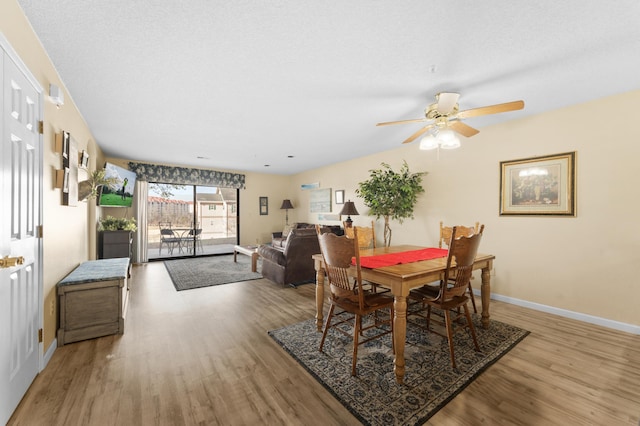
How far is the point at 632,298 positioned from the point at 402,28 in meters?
3.47

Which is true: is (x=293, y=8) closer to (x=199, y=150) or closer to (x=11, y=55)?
(x=11, y=55)

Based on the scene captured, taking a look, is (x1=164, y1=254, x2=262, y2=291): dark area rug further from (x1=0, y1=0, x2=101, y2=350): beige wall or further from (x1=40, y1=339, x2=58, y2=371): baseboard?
(x1=40, y1=339, x2=58, y2=371): baseboard

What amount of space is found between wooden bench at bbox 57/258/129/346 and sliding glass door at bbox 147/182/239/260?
15.0 feet

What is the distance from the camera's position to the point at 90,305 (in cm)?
247

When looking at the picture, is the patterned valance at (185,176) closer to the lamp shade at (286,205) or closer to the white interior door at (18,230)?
the lamp shade at (286,205)

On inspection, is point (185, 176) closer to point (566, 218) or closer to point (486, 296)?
point (486, 296)

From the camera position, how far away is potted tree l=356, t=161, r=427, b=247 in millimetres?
4453

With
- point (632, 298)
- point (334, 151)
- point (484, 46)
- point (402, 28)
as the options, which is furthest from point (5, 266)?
point (632, 298)

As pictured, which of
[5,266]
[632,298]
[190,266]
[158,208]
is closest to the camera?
[5,266]

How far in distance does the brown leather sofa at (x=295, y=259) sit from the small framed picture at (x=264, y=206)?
3.70 meters

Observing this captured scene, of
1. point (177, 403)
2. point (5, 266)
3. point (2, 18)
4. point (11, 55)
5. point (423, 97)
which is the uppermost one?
point (423, 97)

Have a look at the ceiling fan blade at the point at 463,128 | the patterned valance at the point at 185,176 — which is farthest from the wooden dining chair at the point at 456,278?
the patterned valance at the point at 185,176

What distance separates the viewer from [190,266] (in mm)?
5734

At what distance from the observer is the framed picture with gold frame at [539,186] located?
9.93 ft
